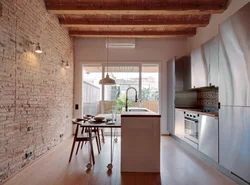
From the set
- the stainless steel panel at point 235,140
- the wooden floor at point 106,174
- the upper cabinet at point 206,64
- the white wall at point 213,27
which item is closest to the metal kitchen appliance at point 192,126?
the wooden floor at point 106,174

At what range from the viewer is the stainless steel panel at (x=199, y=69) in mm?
4312

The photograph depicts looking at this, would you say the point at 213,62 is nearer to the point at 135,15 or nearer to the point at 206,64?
the point at 206,64

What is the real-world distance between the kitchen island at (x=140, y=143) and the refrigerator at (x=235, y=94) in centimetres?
101

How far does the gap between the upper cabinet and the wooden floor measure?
1569mm

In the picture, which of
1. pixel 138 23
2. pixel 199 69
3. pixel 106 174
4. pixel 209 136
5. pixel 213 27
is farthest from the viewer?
pixel 138 23

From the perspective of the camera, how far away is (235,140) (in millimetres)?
2891

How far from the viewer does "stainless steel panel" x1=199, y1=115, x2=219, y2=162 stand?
348 cm

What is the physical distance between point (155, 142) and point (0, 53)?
2.60m

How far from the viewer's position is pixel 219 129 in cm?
333

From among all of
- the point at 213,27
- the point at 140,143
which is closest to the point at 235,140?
the point at 140,143

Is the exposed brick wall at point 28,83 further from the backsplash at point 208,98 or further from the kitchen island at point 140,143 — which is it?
the backsplash at point 208,98

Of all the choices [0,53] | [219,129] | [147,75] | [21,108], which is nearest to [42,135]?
[21,108]

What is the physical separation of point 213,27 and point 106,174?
3.97 meters

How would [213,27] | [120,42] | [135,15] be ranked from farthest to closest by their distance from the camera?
1. [120,42]
2. [135,15]
3. [213,27]
